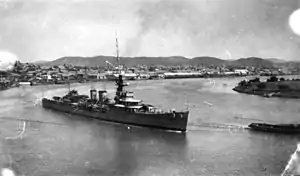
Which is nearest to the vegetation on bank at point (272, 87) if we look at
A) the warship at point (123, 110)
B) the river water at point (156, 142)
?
the river water at point (156, 142)

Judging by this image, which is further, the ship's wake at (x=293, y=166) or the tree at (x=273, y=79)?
the tree at (x=273, y=79)

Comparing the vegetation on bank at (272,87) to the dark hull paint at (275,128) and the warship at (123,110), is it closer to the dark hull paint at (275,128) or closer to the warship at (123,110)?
the dark hull paint at (275,128)

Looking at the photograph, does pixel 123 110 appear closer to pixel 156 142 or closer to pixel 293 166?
pixel 156 142

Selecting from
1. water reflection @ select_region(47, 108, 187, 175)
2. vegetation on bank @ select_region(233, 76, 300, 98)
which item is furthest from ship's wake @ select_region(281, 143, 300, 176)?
vegetation on bank @ select_region(233, 76, 300, 98)

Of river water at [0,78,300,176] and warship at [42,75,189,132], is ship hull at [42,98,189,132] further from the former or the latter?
river water at [0,78,300,176]

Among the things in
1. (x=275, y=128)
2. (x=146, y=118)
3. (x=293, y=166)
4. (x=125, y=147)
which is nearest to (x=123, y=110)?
(x=146, y=118)

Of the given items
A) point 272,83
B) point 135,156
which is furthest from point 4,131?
point 272,83

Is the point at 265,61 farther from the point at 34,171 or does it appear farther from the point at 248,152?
the point at 34,171
